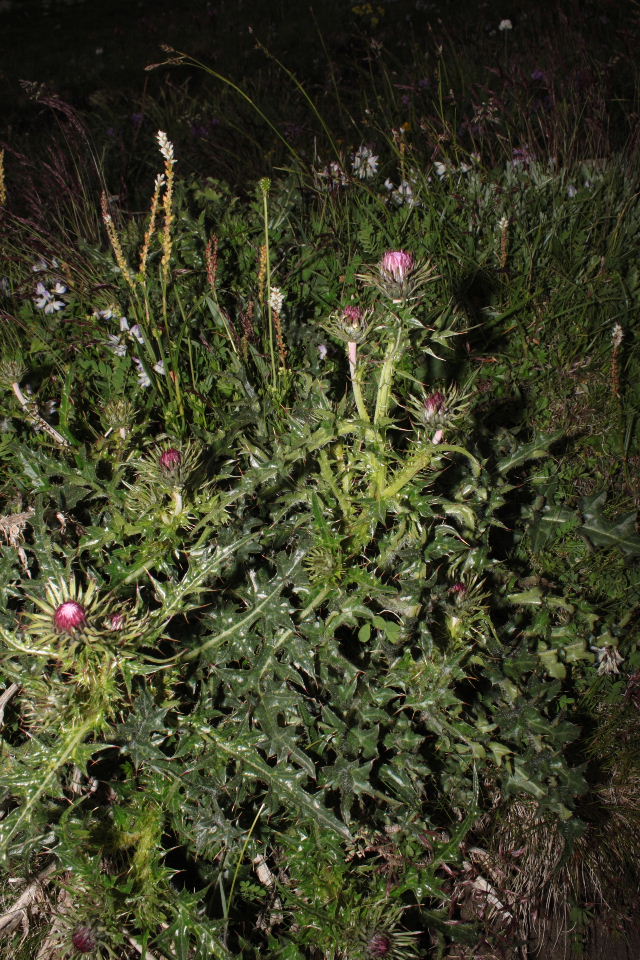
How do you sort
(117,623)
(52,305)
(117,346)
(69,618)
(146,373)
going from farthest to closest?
(52,305) → (117,346) → (146,373) → (117,623) → (69,618)

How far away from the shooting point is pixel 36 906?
5.12 feet

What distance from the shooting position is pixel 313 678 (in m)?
1.71

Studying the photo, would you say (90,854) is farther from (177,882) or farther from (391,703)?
(391,703)

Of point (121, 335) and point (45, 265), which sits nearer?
point (121, 335)

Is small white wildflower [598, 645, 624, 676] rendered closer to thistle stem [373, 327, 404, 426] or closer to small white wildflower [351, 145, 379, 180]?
thistle stem [373, 327, 404, 426]

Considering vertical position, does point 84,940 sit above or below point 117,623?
below

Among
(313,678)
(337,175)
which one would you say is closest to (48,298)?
(337,175)

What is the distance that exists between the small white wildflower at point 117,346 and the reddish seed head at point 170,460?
96cm

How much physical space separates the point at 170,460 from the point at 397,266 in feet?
2.10

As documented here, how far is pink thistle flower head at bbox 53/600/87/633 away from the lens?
1.20 meters

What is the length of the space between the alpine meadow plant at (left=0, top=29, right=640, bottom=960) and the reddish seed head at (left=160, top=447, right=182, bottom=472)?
1 centimetres

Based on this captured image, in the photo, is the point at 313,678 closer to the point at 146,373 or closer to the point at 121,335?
the point at 146,373

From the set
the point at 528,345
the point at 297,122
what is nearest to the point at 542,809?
the point at 528,345

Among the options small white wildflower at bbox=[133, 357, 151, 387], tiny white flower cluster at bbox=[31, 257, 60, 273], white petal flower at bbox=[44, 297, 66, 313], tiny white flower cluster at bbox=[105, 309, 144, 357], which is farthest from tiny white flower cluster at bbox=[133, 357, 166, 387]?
tiny white flower cluster at bbox=[31, 257, 60, 273]
